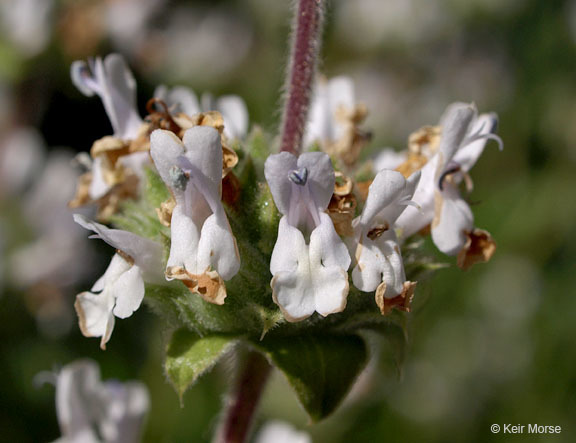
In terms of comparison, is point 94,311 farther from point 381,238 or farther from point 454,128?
point 454,128

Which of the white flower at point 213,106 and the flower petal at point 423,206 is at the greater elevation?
the white flower at point 213,106

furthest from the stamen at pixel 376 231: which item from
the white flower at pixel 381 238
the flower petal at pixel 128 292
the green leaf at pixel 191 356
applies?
the flower petal at pixel 128 292

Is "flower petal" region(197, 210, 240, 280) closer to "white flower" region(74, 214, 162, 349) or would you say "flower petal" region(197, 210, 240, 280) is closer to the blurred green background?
"white flower" region(74, 214, 162, 349)

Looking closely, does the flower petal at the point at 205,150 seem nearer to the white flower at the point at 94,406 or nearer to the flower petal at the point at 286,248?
the flower petal at the point at 286,248

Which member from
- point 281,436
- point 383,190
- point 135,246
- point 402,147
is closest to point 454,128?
point 383,190

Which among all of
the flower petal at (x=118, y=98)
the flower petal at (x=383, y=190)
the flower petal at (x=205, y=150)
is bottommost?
the flower petal at (x=383, y=190)

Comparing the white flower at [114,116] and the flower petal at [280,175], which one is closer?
the flower petal at [280,175]

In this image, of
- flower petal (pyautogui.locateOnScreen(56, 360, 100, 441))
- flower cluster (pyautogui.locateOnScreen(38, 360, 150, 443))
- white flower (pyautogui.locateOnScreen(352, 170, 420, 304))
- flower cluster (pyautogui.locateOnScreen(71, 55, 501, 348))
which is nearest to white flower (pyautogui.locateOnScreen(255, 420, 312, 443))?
flower cluster (pyautogui.locateOnScreen(38, 360, 150, 443))
